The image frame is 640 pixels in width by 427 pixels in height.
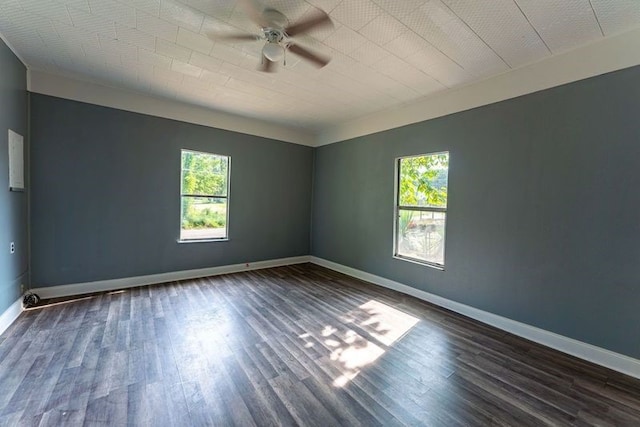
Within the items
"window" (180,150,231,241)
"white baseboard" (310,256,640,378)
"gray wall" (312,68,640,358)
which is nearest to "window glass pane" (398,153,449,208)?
"gray wall" (312,68,640,358)

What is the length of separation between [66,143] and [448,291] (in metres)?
5.43

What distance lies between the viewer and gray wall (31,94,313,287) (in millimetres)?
3494

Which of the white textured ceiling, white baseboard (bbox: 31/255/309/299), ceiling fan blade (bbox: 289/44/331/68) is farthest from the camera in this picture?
white baseboard (bbox: 31/255/309/299)

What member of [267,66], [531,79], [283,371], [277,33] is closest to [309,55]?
[277,33]

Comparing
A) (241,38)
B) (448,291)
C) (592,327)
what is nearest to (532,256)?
(592,327)

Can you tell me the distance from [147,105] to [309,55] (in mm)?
2986

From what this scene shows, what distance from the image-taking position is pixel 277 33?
2.36 meters

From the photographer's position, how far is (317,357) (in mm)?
2391

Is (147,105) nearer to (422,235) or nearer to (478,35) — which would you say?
(478,35)

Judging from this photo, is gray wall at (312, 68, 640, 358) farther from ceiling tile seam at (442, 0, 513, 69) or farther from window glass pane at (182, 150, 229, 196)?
window glass pane at (182, 150, 229, 196)

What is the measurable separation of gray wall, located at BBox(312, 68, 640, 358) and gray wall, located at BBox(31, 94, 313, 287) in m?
3.02

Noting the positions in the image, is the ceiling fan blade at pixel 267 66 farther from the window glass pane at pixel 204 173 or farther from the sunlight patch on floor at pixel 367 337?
the sunlight patch on floor at pixel 367 337

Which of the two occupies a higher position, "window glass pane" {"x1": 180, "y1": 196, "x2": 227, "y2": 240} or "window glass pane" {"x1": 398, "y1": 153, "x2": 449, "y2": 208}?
"window glass pane" {"x1": 398, "y1": 153, "x2": 449, "y2": 208}

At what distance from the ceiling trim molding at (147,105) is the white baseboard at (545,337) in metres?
3.75
